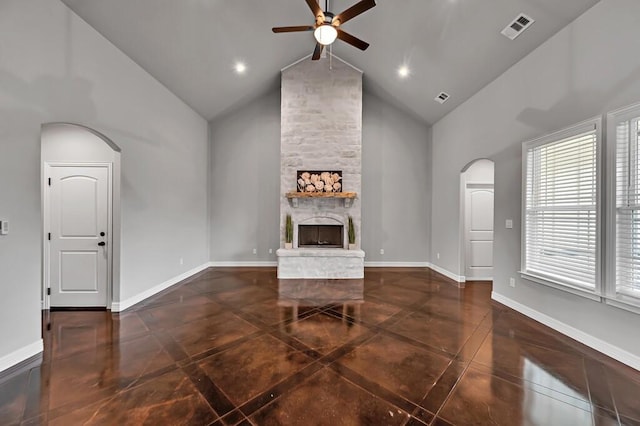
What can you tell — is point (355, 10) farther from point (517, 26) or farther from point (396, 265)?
point (396, 265)

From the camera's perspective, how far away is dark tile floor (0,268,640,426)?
182 centimetres

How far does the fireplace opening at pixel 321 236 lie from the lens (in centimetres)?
609

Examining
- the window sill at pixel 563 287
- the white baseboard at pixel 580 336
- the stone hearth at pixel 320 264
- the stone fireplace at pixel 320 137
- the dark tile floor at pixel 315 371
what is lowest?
the dark tile floor at pixel 315 371

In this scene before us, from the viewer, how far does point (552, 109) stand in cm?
328

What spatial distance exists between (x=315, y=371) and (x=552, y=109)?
13.1ft

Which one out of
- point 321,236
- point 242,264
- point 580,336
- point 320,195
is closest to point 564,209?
point 580,336

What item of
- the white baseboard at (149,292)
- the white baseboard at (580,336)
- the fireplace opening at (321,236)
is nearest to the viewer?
the white baseboard at (580,336)

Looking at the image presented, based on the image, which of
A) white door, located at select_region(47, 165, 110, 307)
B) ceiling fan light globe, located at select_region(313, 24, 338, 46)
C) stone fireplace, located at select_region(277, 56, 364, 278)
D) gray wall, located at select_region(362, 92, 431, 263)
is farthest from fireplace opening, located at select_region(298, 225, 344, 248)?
ceiling fan light globe, located at select_region(313, 24, 338, 46)

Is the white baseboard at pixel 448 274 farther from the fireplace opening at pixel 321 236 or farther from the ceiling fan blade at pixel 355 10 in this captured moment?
the ceiling fan blade at pixel 355 10

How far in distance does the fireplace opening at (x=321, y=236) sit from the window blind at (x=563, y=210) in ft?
11.2

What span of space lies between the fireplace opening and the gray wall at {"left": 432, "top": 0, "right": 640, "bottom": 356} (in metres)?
2.43

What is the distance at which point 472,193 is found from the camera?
5.48 meters

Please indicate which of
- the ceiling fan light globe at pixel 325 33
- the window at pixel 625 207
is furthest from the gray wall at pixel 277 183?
the window at pixel 625 207

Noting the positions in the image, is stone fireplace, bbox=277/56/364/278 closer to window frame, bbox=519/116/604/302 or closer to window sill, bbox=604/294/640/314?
window frame, bbox=519/116/604/302
